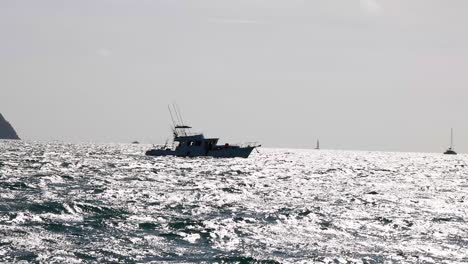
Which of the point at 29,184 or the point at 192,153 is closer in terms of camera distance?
the point at 29,184

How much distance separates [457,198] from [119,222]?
28.0m

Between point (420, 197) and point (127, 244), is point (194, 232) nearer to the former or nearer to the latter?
point (127, 244)

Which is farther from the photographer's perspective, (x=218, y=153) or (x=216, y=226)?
(x=218, y=153)

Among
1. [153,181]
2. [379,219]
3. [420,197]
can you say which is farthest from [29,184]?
[420,197]

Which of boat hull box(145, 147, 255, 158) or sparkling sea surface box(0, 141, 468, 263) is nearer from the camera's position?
sparkling sea surface box(0, 141, 468, 263)

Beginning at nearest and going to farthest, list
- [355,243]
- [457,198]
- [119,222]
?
[355,243]
[119,222]
[457,198]

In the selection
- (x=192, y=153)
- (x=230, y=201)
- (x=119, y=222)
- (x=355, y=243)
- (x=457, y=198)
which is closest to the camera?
(x=355, y=243)

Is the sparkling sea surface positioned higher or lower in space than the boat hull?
lower

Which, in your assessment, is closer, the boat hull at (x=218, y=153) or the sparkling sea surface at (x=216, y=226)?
the sparkling sea surface at (x=216, y=226)

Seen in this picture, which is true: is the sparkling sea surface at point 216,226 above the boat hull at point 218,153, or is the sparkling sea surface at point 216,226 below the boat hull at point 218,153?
below

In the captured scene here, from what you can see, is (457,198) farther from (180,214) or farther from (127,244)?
(127,244)

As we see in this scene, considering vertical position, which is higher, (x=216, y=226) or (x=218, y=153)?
(x=218, y=153)

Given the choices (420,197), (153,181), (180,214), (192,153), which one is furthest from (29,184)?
(192,153)

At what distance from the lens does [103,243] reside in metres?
20.4
